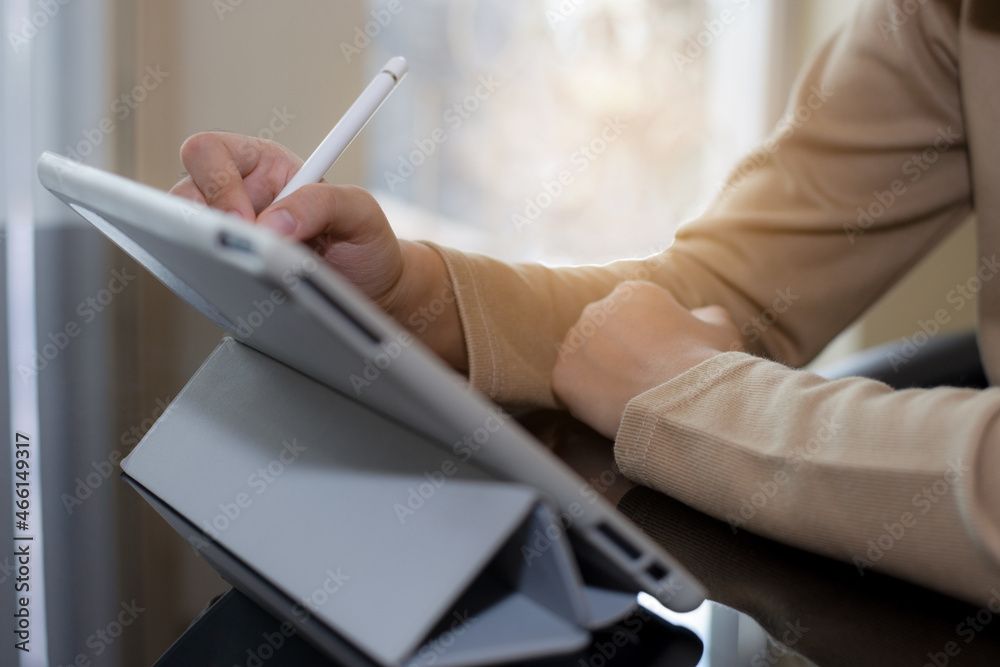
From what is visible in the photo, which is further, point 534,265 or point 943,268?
point 943,268

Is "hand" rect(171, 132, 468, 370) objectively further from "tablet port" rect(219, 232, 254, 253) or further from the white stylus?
"tablet port" rect(219, 232, 254, 253)

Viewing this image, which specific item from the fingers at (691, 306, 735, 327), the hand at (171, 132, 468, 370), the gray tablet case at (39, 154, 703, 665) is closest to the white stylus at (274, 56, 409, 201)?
the hand at (171, 132, 468, 370)

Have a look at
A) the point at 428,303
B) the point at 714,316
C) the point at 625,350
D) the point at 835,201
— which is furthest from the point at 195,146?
the point at 835,201

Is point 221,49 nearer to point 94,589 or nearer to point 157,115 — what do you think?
point 157,115

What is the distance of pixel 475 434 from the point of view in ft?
0.70

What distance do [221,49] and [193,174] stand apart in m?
0.65

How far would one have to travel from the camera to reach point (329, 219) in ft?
1.49

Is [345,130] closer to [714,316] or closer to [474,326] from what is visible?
[474,326]

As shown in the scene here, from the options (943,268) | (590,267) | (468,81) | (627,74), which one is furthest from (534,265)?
(627,74)

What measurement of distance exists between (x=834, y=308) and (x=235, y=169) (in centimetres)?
60

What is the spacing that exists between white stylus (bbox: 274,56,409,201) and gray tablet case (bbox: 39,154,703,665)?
189 millimetres

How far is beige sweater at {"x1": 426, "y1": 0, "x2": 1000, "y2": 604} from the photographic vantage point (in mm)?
332

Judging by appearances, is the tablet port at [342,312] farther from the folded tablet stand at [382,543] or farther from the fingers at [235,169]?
the fingers at [235,169]

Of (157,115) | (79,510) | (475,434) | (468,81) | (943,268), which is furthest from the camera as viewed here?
(468,81)
